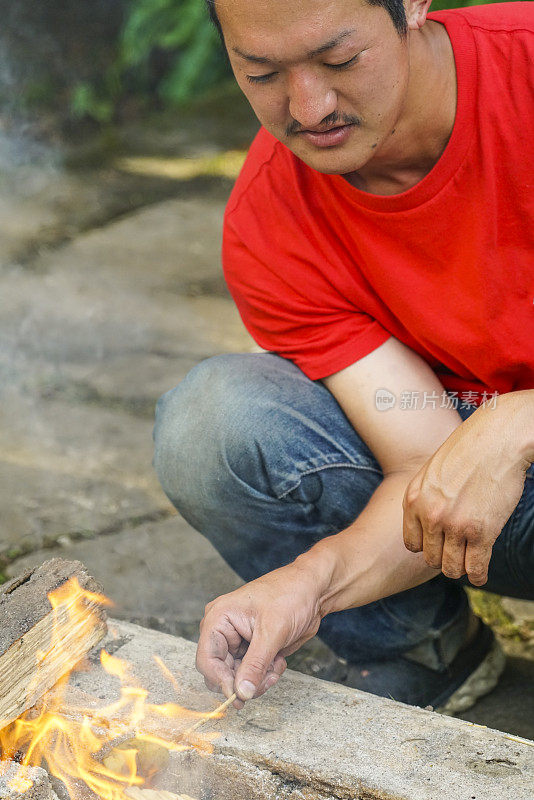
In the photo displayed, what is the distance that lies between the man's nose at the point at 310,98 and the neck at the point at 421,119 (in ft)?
0.73

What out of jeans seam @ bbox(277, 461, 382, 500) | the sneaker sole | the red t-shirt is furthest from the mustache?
the sneaker sole

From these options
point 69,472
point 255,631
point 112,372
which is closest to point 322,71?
point 255,631

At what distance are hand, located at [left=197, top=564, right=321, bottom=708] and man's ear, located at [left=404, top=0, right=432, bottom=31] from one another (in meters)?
1.03

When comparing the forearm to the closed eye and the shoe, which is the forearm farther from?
the closed eye

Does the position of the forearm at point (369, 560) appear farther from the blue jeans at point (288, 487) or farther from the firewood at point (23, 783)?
the firewood at point (23, 783)

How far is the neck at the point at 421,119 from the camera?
5.92ft

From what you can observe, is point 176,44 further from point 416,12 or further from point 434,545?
point 434,545

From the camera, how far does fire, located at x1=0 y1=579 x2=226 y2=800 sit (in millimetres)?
1601

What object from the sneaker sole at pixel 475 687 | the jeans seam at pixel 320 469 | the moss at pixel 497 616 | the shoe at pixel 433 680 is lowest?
the moss at pixel 497 616

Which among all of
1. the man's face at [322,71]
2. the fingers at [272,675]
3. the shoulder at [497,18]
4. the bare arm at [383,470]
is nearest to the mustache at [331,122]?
the man's face at [322,71]

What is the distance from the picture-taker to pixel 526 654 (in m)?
2.33

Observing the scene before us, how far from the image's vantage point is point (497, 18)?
6.23ft

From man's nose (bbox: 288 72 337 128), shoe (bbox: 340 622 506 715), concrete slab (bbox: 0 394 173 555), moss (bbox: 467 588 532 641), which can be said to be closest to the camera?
man's nose (bbox: 288 72 337 128)

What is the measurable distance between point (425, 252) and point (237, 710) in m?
0.99
